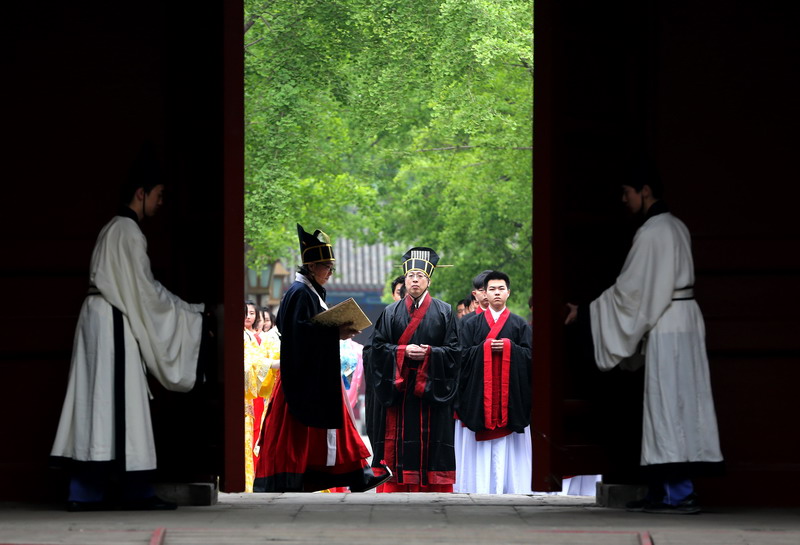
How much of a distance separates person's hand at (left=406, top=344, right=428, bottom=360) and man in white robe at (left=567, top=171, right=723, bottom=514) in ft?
14.1

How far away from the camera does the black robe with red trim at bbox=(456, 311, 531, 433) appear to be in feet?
41.5

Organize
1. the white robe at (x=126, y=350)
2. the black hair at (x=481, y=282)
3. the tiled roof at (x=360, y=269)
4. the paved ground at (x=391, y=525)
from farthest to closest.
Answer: the tiled roof at (x=360, y=269)
the black hair at (x=481, y=282)
the white robe at (x=126, y=350)
the paved ground at (x=391, y=525)

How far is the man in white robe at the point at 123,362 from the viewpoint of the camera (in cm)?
745

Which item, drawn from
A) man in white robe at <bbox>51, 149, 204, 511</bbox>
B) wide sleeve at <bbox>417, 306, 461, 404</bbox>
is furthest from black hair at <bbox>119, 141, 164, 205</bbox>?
wide sleeve at <bbox>417, 306, 461, 404</bbox>

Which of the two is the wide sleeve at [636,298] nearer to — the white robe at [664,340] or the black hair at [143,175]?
the white robe at [664,340]

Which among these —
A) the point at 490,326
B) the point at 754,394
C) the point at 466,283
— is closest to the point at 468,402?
the point at 490,326

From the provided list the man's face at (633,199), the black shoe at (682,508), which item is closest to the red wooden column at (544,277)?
the man's face at (633,199)

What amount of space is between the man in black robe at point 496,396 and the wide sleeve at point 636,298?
4955mm

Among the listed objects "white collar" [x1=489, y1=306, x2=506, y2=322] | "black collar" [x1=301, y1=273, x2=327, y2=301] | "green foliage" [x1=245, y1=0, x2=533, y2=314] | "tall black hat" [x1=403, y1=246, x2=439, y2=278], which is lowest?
"white collar" [x1=489, y1=306, x2=506, y2=322]

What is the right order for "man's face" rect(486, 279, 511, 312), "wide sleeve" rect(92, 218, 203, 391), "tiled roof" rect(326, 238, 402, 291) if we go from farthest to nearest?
1. "tiled roof" rect(326, 238, 402, 291)
2. "man's face" rect(486, 279, 511, 312)
3. "wide sleeve" rect(92, 218, 203, 391)

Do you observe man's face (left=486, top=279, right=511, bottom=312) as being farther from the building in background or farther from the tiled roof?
the tiled roof

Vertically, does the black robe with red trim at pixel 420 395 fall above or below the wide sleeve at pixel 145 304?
below

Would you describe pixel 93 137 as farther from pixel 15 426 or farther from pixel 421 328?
pixel 421 328

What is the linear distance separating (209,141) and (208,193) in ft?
0.99
